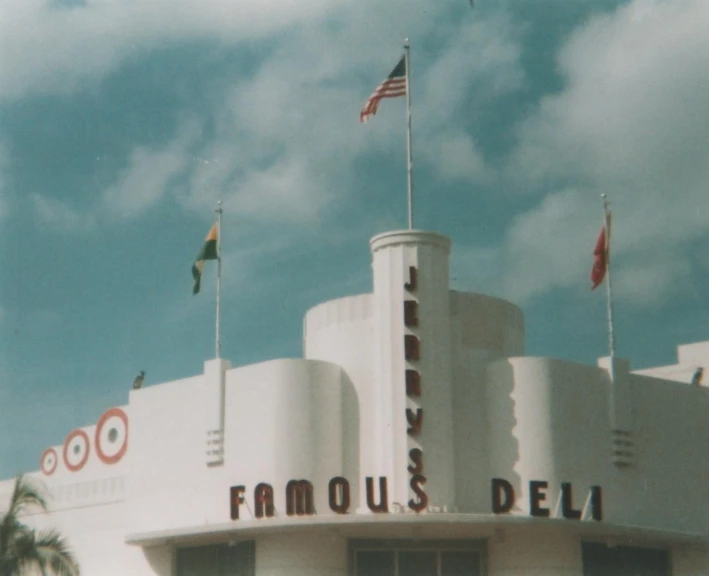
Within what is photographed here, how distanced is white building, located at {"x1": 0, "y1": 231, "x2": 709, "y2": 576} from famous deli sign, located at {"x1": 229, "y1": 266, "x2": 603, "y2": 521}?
0.15 ft

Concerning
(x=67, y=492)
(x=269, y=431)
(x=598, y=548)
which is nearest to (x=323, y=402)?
(x=269, y=431)

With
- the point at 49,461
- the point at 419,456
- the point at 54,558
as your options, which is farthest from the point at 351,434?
the point at 49,461

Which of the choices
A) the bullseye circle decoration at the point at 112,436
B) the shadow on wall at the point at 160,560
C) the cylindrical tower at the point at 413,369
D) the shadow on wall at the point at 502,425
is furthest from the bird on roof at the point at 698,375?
the bullseye circle decoration at the point at 112,436

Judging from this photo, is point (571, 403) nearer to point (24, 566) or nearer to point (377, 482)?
point (377, 482)

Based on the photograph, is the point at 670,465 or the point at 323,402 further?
the point at 670,465

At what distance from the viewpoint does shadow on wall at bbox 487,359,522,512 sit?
36.5m

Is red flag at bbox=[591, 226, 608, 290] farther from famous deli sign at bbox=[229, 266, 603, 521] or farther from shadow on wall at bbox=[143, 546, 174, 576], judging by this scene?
shadow on wall at bbox=[143, 546, 174, 576]

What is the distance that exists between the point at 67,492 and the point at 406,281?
15603 millimetres

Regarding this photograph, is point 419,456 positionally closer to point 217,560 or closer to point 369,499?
point 369,499

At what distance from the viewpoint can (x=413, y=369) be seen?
36.0 m

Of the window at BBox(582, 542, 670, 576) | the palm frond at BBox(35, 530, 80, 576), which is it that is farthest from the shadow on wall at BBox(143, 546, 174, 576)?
the window at BBox(582, 542, 670, 576)

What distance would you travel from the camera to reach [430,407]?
3591cm

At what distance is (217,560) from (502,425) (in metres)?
9.09

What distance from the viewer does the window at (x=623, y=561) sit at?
123 feet
